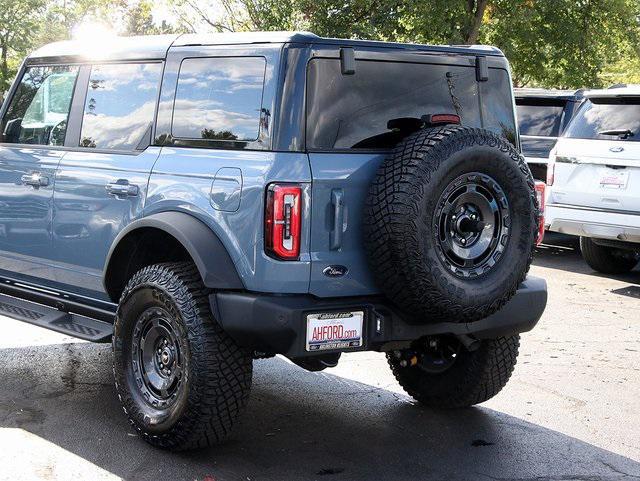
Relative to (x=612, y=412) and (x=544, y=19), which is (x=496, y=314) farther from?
(x=544, y=19)

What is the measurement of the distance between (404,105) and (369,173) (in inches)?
18.3

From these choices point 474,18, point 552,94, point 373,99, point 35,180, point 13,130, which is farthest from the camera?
point 474,18

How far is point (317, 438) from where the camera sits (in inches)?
209

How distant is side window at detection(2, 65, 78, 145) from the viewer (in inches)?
240

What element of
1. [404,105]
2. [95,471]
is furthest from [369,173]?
[95,471]

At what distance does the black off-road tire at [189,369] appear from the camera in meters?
4.67

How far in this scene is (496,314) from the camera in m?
5.09

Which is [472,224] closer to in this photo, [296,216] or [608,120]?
[296,216]

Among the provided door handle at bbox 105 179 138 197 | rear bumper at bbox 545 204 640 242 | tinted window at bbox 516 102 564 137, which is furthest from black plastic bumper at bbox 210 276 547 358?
tinted window at bbox 516 102 564 137

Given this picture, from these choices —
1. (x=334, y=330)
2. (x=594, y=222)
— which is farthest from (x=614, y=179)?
(x=334, y=330)

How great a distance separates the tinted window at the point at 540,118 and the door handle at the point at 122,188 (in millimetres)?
8359

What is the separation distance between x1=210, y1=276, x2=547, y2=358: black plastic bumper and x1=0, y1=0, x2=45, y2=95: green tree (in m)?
42.7

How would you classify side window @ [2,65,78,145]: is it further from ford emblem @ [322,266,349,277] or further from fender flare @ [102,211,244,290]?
ford emblem @ [322,266,349,277]

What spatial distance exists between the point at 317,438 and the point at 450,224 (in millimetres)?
1359
